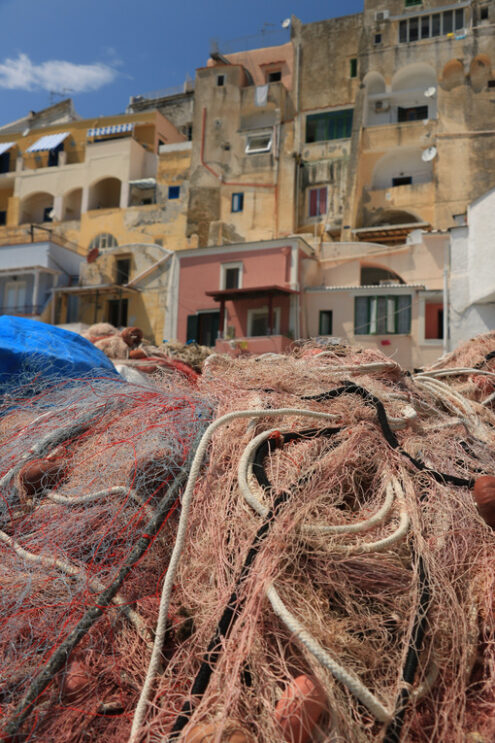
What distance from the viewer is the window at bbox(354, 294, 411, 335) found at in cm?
2053

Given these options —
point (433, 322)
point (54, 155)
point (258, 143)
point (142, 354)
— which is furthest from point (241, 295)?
point (54, 155)

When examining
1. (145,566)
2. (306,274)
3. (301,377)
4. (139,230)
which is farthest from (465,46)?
(145,566)

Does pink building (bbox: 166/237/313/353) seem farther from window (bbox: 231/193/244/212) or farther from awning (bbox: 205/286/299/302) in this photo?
window (bbox: 231/193/244/212)

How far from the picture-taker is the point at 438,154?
26234 millimetres

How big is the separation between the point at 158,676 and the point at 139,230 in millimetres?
32697

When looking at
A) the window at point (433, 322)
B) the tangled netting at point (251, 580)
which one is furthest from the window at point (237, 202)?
the tangled netting at point (251, 580)

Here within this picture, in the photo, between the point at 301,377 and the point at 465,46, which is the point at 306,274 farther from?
the point at 301,377

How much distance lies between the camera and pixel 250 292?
22062 millimetres

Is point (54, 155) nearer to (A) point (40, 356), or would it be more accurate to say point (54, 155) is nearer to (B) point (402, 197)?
(B) point (402, 197)

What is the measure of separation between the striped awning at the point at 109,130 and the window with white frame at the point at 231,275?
1730 cm

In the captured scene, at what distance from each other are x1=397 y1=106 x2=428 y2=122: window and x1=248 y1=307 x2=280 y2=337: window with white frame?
14.6 m

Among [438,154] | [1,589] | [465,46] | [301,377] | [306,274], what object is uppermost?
[465,46]

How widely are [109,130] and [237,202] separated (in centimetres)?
1157

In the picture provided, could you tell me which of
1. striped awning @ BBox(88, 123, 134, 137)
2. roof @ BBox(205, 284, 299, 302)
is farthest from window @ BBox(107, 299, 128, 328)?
striped awning @ BBox(88, 123, 134, 137)
